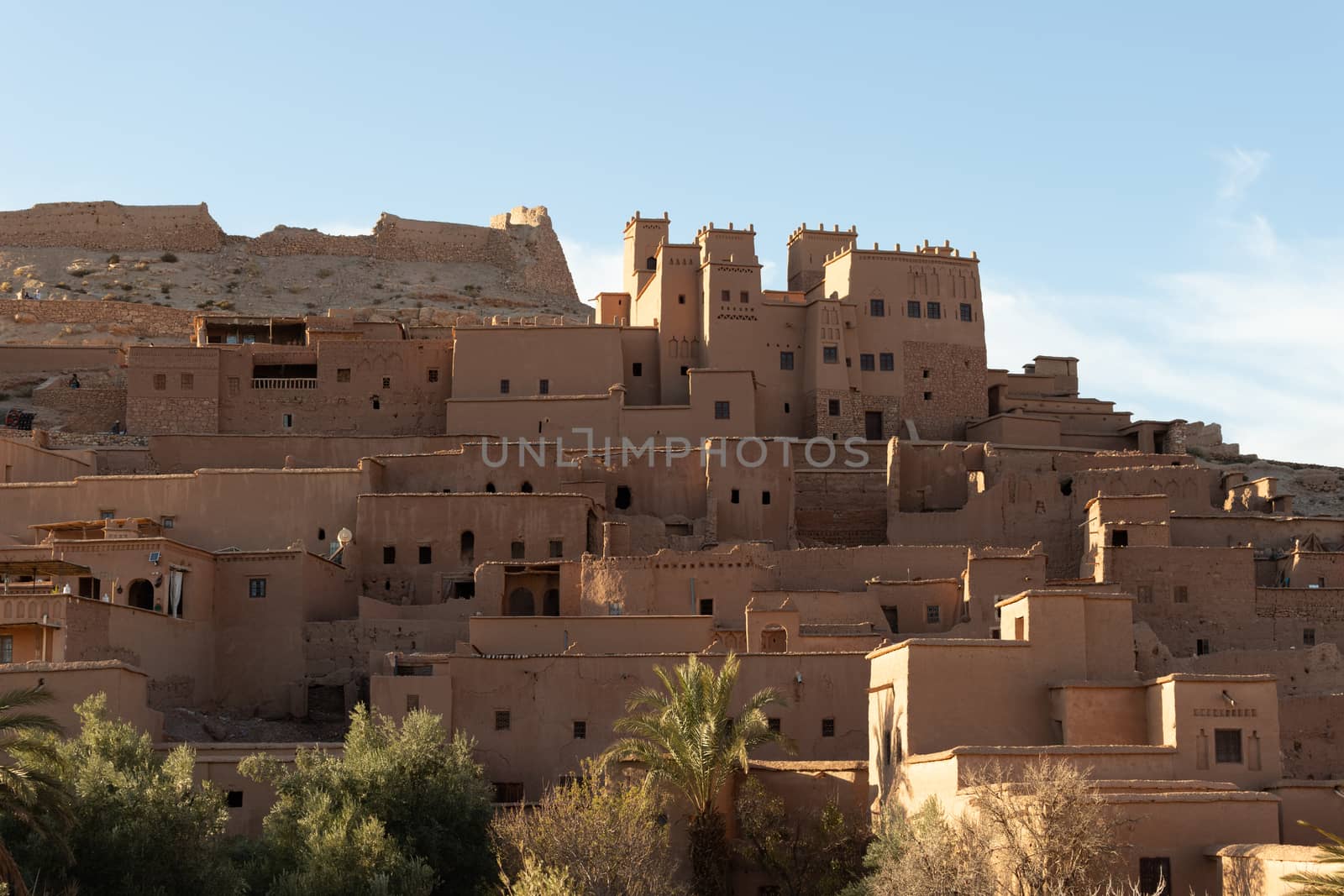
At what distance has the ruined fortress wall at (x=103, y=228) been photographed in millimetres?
66625

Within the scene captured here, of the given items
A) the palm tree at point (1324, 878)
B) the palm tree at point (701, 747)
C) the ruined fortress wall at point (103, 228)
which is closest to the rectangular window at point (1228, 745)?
the palm tree at point (1324, 878)

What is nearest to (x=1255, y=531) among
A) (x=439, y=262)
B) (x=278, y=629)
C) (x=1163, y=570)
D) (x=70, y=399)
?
(x=1163, y=570)

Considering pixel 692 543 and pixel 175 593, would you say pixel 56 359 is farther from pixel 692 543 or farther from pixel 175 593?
pixel 692 543

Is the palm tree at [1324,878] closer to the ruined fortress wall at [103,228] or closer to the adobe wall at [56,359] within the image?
the adobe wall at [56,359]

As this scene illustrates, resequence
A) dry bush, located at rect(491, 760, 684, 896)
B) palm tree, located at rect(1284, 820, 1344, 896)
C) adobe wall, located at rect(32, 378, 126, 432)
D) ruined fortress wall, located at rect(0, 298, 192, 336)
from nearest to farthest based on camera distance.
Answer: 1. palm tree, located at rect(1284, 820, 1344, 896)
2. dry bush, located at rect(491, 760, 684, 896)
3. adobe wall, located at rect(32, 378, 126, 432)
4. ruined fortress wall, located at rect(0, 298, 192, 336)

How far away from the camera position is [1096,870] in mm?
20531

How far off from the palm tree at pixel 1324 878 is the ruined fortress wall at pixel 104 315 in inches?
1781

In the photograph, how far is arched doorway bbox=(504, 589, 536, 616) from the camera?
3641cm

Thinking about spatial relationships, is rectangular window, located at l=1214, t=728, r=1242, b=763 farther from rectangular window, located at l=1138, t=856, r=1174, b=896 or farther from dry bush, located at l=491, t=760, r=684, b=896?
dry bush, located at l=491, t=760, r=684, b=896

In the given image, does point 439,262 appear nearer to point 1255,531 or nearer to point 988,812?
point 1255,531

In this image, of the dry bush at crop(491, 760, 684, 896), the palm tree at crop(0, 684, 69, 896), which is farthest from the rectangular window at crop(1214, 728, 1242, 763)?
the palm tree at crop(0, 684, 69, 896)

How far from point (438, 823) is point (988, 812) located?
839 cm

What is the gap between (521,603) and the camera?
3653cm

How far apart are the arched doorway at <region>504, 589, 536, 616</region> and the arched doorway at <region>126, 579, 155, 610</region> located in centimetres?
677
